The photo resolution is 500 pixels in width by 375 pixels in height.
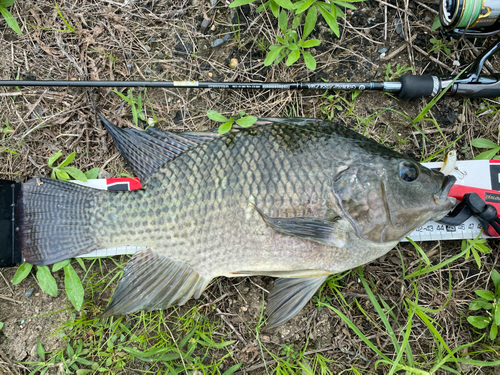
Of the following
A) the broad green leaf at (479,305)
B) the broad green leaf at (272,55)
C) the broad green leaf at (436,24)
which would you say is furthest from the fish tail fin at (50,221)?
the broad green leaf at (436,24)

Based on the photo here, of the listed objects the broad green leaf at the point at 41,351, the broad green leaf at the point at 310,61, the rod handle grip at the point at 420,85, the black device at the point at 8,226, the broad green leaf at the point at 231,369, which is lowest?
the broad green leaf at the point at 231,369

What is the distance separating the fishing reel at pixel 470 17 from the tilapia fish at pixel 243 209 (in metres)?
1.13

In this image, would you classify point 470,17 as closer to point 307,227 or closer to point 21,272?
point 307,227

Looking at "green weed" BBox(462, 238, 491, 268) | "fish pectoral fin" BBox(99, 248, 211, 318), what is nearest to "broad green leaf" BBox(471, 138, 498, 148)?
"green weed" BBox(462, 238, 491, 268)

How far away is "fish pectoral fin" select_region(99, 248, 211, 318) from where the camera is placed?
2.27 metres

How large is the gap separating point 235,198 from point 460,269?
1914 mm

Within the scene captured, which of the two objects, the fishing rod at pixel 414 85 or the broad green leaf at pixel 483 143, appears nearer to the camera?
the fishing rod at pixel 414 85

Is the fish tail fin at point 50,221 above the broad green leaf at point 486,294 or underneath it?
above

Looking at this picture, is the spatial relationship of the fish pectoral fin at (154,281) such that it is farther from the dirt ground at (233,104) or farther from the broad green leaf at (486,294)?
the broad green leaf at (486,294)

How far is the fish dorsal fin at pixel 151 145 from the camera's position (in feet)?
7.56

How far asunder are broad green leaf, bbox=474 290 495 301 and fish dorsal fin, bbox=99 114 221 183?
2267 millimetres

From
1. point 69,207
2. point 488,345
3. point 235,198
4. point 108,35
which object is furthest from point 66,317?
point 488,345

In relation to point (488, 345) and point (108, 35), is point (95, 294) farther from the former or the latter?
point (488, 345)

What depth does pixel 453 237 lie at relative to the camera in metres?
2.52
